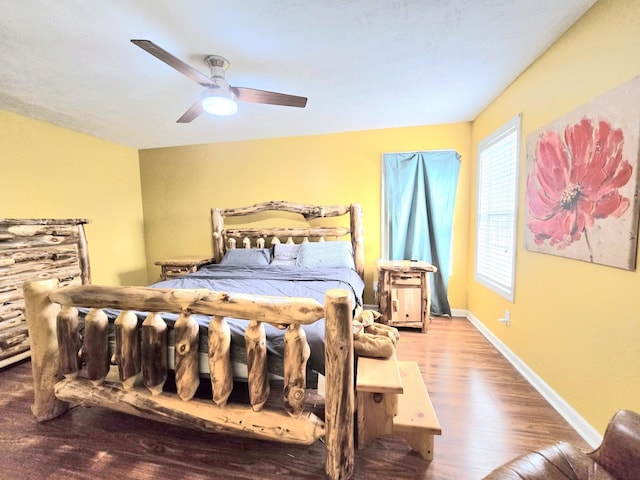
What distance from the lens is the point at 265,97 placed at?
1771 mm

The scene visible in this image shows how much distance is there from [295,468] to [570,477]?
1076 millimetres

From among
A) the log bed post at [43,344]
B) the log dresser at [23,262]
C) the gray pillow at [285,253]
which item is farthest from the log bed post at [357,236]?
the log dresser at [23,262]

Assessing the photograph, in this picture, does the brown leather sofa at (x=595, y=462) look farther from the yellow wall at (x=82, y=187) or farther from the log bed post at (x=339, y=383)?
the yellow wall at (x=82, y=187)

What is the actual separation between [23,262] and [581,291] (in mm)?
3980

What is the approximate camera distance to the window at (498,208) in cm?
210

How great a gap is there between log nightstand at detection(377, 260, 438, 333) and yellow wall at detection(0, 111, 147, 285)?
3.45m

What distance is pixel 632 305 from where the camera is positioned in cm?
114

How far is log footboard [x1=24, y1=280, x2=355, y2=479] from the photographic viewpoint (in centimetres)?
110

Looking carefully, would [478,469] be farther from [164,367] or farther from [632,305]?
[164,367]

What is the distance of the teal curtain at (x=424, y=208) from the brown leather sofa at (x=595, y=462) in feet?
7.01

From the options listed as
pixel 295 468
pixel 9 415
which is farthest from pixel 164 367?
pixel 9 415

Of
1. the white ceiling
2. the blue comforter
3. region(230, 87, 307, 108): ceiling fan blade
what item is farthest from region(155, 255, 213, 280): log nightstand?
region(230, 87, 307, 108): ceiling fan blade

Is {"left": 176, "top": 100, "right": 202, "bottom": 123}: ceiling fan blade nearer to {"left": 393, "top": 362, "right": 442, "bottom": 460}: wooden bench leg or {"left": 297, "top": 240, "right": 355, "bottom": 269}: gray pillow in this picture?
{"left": 297, "top": 240, "right": 355, "bottom": 269}: gray pillow

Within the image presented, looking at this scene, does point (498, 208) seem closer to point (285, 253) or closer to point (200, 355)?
point (285, 253)
